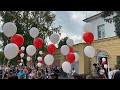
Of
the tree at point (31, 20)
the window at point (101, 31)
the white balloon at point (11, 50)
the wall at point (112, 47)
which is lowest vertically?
the white balloon at point (11, 50)

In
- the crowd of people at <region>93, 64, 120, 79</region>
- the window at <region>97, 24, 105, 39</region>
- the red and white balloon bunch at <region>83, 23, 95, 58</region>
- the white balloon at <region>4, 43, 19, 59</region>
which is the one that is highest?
the window at <region>97, 24, 105, 39</region>

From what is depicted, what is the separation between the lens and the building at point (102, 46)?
15.8 meters

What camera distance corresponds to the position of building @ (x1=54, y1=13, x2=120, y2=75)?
15820 mm

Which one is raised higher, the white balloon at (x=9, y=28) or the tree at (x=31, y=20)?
the tree at (x=31, y=20)

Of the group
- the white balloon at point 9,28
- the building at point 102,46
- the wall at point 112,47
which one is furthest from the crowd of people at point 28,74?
the building at point 102,46

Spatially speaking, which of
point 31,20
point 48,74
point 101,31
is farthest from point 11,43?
point 31,20

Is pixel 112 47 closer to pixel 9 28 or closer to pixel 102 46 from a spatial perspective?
pixel 102 46

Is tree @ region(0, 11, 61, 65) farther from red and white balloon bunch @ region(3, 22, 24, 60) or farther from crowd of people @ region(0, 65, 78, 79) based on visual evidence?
red and white balloon bunch @ region(3, 22, 24, 60)

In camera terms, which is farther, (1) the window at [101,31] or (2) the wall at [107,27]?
(1) the window at [101,31]

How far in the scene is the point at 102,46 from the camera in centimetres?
1731

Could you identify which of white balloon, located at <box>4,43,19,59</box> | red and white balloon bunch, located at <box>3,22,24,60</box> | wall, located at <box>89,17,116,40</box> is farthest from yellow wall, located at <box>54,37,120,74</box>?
white balloon, located at <box>4,43,19,59</box>

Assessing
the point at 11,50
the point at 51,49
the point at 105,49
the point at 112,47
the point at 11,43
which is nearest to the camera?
the point at 11,50

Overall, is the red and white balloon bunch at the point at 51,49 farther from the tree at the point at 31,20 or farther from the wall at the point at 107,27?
the tree at the point at 31,20

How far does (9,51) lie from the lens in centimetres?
506
